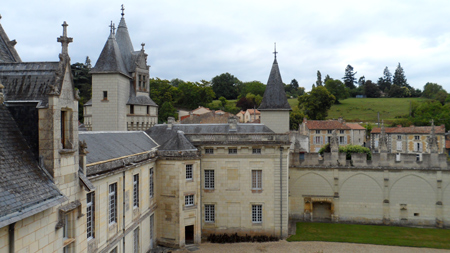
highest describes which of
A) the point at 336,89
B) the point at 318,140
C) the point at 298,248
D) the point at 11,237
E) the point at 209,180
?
the point at 336,89

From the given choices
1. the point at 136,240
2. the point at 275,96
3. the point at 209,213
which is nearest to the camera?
the point at 136,240

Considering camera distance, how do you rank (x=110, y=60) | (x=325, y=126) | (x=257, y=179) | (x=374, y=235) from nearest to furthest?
(x=257, y=179) < (x=374, y=235) < (x=110, y=60) < (x=325, y=126)

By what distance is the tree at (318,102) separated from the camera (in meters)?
83.0

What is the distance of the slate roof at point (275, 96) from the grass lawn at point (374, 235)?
11.3 metres

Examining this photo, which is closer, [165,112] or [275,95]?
[275,95]

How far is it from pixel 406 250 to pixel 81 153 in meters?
23.7

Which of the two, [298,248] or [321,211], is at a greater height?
[321,211]

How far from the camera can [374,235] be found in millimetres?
27125

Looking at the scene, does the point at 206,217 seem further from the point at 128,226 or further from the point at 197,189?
the point at 128,226

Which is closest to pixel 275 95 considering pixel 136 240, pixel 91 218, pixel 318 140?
pixel 136 240

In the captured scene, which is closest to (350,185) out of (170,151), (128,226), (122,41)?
(170,151)

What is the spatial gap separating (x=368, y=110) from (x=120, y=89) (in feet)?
294

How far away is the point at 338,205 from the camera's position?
31.4 meters

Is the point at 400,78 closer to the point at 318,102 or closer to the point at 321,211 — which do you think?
the point at 318,102
